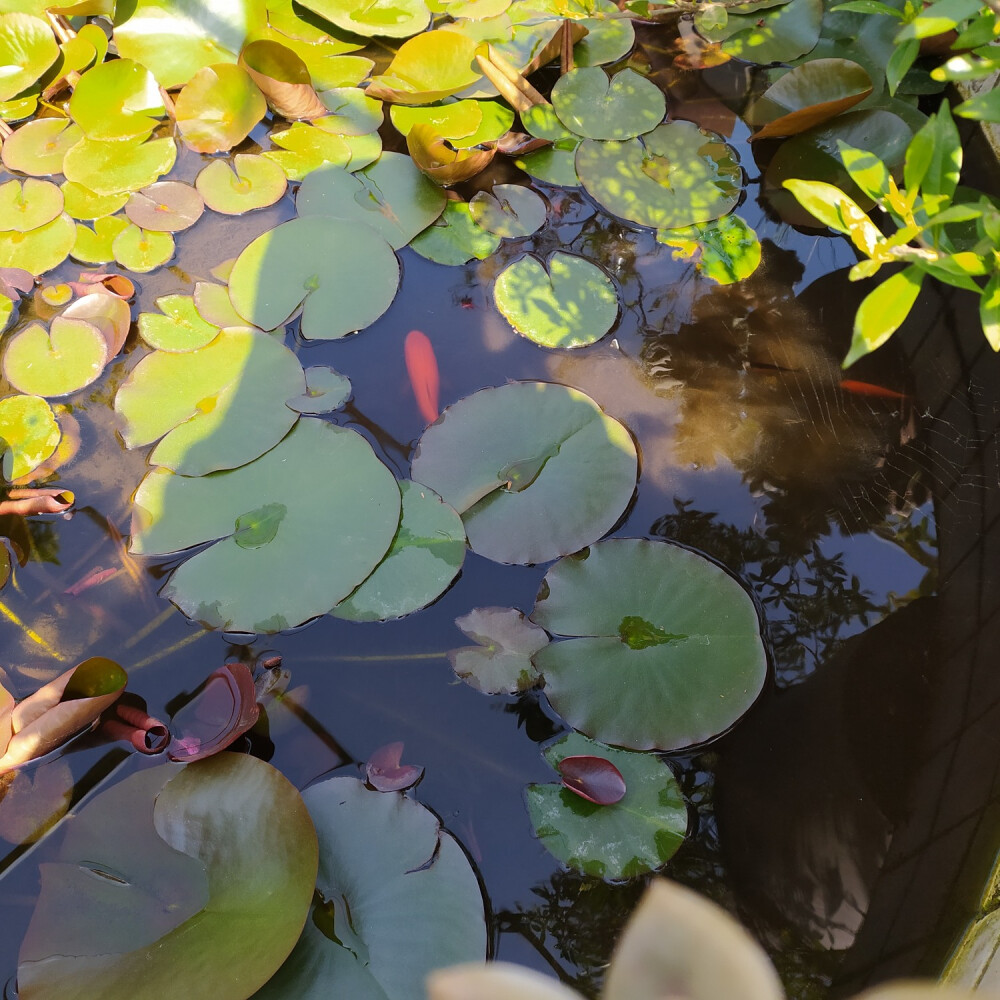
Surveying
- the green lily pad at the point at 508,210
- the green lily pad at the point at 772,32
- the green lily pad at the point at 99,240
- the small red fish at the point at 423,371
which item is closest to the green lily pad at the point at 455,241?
the green lily pad at the point at 508,210

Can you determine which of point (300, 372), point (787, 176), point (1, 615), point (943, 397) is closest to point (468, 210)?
point (300, 372)

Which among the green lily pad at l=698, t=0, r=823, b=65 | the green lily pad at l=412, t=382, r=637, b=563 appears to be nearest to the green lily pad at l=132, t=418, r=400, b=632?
the green lily pad at l=412, t=382, r=637, b=563

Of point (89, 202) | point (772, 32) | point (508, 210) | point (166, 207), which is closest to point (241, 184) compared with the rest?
point (166, 207)

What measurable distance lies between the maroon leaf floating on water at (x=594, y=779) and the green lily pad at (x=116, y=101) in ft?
8.08

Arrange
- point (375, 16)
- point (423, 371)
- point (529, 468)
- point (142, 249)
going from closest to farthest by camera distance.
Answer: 1. point (529, 468)
2. point (423, 371)
3. point (142, 249)
4. point (375, 16)

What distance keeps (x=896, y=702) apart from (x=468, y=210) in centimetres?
182

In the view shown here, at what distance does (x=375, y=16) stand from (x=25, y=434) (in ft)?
6.54

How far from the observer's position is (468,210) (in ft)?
7.25

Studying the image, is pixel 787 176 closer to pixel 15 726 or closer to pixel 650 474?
pixel 650 474

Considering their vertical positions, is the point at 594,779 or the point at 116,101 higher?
the point at 116,101

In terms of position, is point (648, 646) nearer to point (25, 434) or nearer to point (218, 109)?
point (25, 434)

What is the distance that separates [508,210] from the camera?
220cm

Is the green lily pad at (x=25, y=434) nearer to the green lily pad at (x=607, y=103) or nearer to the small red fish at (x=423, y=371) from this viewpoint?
the small red fish at (x=423, y=371)

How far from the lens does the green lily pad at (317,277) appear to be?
1.95 meters
